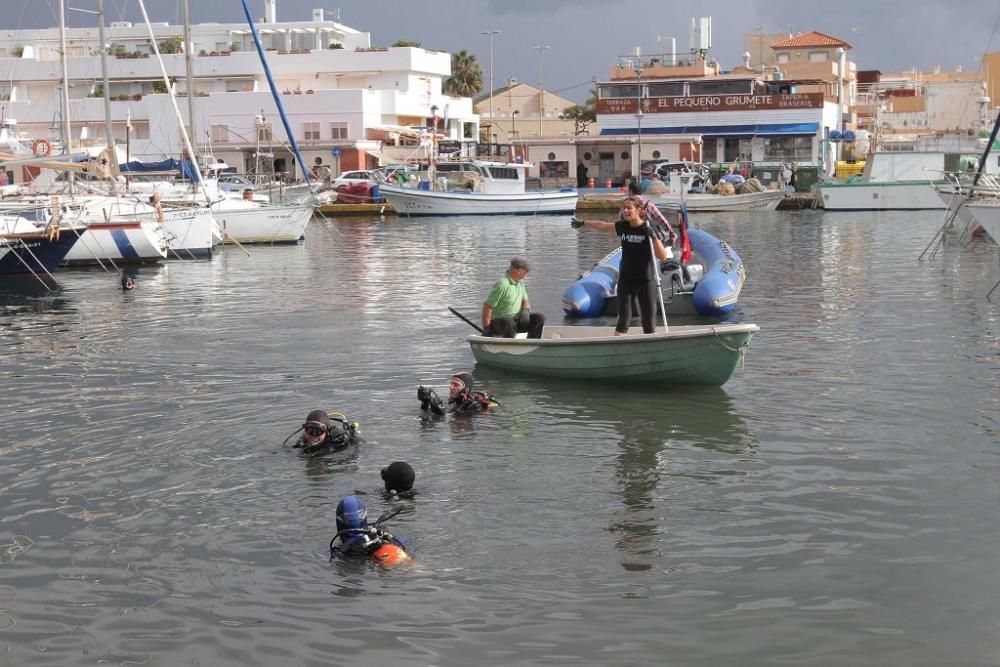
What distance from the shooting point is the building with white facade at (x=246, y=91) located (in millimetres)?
76250

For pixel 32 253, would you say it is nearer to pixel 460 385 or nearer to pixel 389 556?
pixel 460 385

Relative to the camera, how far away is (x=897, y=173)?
58.3 m

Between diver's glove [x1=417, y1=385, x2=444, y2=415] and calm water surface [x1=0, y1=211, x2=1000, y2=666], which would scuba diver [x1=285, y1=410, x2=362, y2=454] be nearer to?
calm water surface [x1=0, y1=211, x2=1000, y2=666]

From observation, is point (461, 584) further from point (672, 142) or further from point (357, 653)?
point (672, 142)

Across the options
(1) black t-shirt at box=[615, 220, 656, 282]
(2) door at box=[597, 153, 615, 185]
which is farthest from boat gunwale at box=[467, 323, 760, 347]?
(2) door at box=[597, 153, 615, 185]

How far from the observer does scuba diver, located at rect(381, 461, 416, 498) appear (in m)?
10.8

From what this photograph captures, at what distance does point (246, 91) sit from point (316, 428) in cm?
7182

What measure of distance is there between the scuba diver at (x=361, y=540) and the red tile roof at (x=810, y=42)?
90746mm

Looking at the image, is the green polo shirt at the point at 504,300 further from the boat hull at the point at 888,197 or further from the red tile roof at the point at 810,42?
the red tile roof at the point at 810,42

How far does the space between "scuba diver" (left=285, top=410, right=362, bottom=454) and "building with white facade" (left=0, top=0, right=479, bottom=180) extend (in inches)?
Result: 2331

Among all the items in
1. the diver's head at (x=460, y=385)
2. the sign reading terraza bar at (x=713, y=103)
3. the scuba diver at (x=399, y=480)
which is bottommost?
the scuba diver at (x=399, y=480)

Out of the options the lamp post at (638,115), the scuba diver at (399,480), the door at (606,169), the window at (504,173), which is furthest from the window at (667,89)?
the scuba diver at (399,480)

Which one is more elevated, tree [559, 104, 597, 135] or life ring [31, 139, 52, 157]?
tree [559, 104, 597, 135]

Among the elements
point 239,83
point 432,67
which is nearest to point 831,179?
point 432,67
